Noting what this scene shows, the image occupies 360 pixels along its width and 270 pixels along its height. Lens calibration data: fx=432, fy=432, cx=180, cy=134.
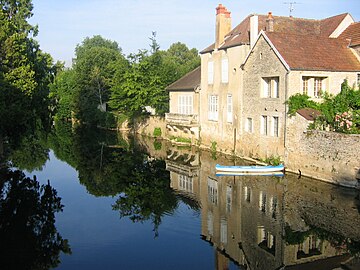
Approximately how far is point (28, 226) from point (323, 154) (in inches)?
581

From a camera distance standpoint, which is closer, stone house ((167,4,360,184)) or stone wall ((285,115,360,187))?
stone wall ((285,115,360,187))

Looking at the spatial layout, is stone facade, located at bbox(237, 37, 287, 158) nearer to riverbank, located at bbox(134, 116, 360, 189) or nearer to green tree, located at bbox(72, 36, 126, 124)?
riverbank, located at bbox(134, 116, 360, 189)

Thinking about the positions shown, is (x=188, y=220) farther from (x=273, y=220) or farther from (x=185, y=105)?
(x=185, y=105)

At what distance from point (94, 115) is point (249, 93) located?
34955 mm

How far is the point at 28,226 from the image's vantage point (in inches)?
625

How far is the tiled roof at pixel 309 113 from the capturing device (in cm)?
2388

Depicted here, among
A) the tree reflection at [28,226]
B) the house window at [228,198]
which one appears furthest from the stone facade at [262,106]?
the tree reflection at [28,226]

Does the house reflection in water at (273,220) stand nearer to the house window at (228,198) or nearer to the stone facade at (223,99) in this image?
the house window at (228,198)

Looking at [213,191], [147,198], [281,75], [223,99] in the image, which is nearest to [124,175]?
[147,198]

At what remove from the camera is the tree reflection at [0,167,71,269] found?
511 inches

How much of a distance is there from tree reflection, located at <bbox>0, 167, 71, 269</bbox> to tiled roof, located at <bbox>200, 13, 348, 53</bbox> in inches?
695

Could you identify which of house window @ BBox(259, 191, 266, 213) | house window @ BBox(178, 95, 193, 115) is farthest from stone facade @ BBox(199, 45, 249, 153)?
house window @ BBox(259, 191, 266, 213)

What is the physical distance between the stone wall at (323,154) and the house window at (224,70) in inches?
361

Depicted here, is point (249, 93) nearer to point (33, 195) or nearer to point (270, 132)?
point (270, 132)
